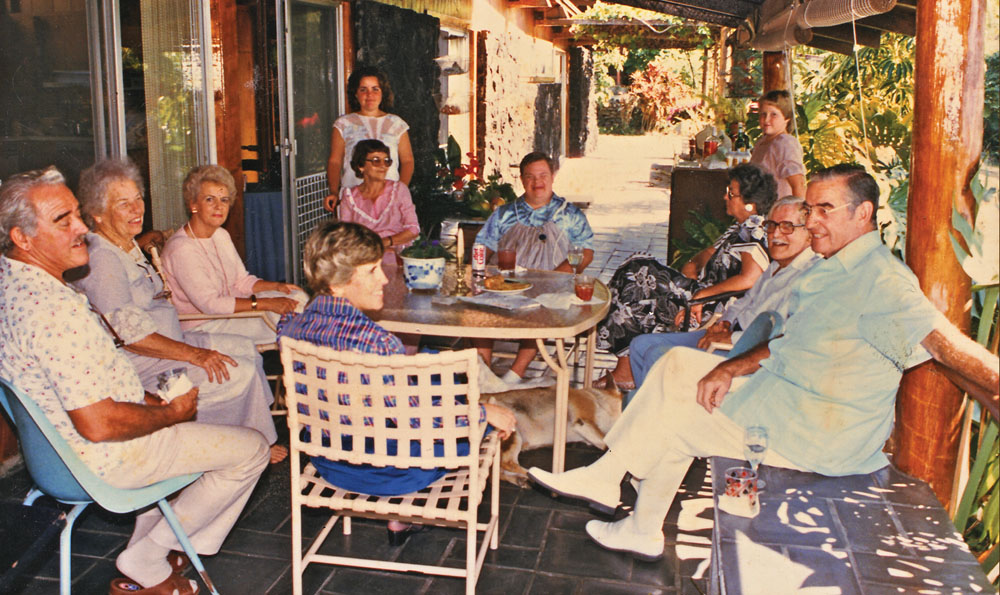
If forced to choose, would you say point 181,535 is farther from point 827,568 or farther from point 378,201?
point 378,201

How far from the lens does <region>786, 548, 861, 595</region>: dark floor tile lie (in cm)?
222

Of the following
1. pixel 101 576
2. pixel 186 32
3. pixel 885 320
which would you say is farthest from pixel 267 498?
pixel 186 32

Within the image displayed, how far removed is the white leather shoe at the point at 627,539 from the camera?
3.11 metres

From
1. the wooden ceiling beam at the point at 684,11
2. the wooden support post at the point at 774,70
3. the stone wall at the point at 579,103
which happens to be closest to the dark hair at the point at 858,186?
the wooden ceiling beam at the point at 684,11

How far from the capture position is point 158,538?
2.78m

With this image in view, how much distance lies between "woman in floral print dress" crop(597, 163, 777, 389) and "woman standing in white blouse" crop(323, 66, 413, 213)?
179 centimetres

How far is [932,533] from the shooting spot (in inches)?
98.0

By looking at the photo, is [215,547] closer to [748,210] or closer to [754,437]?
[754,437]

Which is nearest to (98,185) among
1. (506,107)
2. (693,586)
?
(693,586)

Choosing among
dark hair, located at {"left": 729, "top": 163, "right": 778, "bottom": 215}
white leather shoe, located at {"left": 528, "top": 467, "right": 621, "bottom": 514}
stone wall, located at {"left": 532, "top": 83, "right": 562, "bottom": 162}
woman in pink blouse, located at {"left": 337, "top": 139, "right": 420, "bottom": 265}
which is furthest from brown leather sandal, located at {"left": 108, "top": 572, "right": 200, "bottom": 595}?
stone wall, located at {"left": 532, "top": 83, "right": 562, "bottom": 162}

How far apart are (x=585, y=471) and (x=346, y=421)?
3.16 feet

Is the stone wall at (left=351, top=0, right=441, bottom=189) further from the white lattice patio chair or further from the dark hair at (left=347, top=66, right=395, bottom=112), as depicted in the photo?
the white lattice patio chair

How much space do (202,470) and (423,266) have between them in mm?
1387

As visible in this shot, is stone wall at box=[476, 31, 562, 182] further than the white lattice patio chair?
Yes
